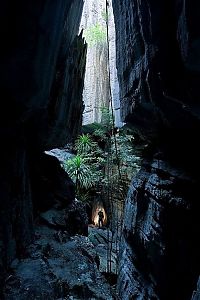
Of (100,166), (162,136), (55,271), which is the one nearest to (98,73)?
(100,166)

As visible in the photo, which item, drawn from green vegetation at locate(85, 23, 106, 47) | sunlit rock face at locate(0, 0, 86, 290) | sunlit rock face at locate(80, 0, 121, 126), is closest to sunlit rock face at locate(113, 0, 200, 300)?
sunlit rock face at locate(0, 0, 86, 290)

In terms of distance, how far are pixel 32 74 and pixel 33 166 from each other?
565cm

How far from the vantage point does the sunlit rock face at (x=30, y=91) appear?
8.75ft

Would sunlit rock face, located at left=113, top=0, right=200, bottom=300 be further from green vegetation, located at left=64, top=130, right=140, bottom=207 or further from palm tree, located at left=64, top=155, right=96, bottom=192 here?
palm tree, located at left=64, top=155, right=96, bottom=192

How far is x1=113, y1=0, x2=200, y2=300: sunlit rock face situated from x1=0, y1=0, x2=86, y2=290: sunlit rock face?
1.05 metres

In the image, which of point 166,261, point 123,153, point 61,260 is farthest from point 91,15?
point 166,261

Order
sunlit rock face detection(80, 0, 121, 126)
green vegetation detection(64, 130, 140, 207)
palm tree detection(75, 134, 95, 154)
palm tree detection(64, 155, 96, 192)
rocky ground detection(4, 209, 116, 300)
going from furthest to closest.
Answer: sunlit rock face detection(80, 0, 121, 126) → palm tree detection(75, 134, 95, 154) → palm tree detection(64, 155, 96, 192) → green vegetation detection(64, 130, 140, 207) → rocky ground detection(4, 209, 116, 300)

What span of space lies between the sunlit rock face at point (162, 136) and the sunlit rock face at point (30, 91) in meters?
1.05

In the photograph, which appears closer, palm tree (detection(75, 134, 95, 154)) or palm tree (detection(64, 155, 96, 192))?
palm tree (detection(64, 155, 96, 192))

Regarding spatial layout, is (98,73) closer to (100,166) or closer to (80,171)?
(100,166)

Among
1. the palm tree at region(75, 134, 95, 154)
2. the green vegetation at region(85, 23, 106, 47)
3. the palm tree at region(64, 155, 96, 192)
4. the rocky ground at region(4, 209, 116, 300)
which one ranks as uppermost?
the green vegetation at region(85, 23, 106, 47)

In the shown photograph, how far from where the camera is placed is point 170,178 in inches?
163

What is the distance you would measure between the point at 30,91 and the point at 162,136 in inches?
99.5

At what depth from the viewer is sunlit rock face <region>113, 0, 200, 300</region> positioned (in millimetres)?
2842
